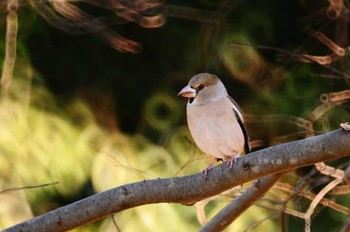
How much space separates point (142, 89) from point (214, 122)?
195cm

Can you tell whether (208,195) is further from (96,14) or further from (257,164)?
(96,14)

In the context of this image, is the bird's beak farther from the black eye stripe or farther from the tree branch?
the tree branch

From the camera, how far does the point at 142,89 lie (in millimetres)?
5355

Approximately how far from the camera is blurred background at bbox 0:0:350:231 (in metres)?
4.46

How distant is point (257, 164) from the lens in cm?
276

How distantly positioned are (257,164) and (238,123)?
0.73 metres

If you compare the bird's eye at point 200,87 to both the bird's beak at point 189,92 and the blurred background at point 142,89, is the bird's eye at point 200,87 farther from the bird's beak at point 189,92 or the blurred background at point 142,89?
the blurred background at point 142,89

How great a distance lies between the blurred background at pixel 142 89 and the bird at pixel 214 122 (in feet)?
1.61

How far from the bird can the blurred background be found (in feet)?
1.61

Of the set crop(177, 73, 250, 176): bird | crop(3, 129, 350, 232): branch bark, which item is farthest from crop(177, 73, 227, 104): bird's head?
crop(3, 129, 350, 232): branch bark

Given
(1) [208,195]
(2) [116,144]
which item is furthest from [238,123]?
(2) [116,144]

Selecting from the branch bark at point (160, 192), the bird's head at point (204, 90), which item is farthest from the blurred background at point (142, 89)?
the branch bark at point (160, 192)

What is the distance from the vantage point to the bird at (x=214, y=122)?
3.43 metres

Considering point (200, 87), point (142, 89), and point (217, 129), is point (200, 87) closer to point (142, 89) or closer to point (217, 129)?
point (217, 129)
